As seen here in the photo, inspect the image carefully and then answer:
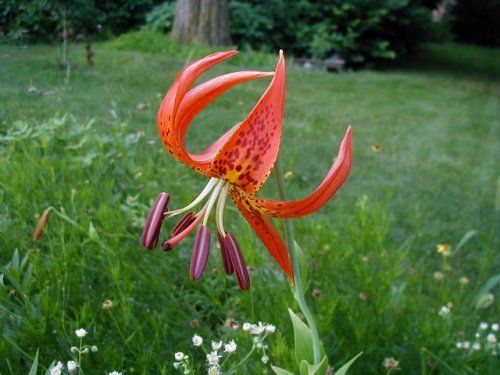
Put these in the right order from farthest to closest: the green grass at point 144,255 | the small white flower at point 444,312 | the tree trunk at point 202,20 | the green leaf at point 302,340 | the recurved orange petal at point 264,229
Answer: the tree trunk at point 202,20 → the small white flower at point 444,312 → the green grass at point 144,255 → the green leaf at point 302,340 → the recurved orange petal at point 264,229

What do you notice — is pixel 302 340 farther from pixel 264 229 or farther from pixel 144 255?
pixel 144 255

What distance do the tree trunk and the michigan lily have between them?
11.7 feet

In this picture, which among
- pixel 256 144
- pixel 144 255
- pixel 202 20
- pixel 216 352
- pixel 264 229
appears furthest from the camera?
pixel 202 20

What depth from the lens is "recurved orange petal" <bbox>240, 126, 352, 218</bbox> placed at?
0.77 meters

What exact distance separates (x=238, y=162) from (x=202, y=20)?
3955mm

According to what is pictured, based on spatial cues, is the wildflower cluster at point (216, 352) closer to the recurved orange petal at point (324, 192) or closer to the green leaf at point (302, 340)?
the green leaf at point (302, 340)

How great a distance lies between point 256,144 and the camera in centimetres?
77

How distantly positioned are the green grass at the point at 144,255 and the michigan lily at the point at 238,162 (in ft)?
1.23

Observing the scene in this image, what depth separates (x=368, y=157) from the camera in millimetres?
3691

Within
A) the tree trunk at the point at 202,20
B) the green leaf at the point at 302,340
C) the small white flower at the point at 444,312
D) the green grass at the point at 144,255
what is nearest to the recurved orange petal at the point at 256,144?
the green leaf at the point at 302,340

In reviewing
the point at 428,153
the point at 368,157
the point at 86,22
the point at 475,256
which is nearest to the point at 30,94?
the point at 86,22

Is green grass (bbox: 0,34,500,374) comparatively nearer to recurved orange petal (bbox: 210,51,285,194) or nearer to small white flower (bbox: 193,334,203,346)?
small white flower (bbox: 193,334,203,346)

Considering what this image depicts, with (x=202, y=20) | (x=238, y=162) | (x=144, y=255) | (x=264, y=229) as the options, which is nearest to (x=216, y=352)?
(x=264, y=229)

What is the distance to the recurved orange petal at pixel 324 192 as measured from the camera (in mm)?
766
